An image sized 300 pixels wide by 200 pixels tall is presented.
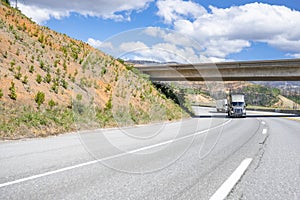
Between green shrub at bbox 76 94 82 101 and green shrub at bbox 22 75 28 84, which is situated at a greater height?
green shrub at bbox 22 75 28 84

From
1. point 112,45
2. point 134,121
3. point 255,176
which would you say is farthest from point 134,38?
point 134,121

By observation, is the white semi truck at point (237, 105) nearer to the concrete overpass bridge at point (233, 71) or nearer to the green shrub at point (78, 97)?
the concrete overpass bridge at point (233, 71)

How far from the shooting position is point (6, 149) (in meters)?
8.75

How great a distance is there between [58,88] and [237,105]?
2576cm

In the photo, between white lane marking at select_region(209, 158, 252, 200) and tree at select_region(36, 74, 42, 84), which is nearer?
white lane marking at select_region(209, 158, 252, 200)

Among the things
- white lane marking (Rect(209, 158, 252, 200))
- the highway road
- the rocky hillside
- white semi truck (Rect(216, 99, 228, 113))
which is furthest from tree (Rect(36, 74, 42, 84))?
white semi truck (Rect(216, 99, 228, 113))

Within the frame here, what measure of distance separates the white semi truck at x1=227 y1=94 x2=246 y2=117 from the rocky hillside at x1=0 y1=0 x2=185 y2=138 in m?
10.2

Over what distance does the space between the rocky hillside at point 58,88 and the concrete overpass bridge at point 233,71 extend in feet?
30.9

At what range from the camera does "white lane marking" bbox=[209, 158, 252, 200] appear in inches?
179

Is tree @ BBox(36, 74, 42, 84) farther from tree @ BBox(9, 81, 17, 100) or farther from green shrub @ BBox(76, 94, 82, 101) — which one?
tree @ BBox(9, 81, 17, 100)

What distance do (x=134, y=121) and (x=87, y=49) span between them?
1659cm

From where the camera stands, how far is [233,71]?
1545 inches

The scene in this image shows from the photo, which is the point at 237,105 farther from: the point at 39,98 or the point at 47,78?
the point at 39,98

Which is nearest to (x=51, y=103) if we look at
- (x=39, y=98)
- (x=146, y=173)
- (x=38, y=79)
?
(x=39, y=98)
